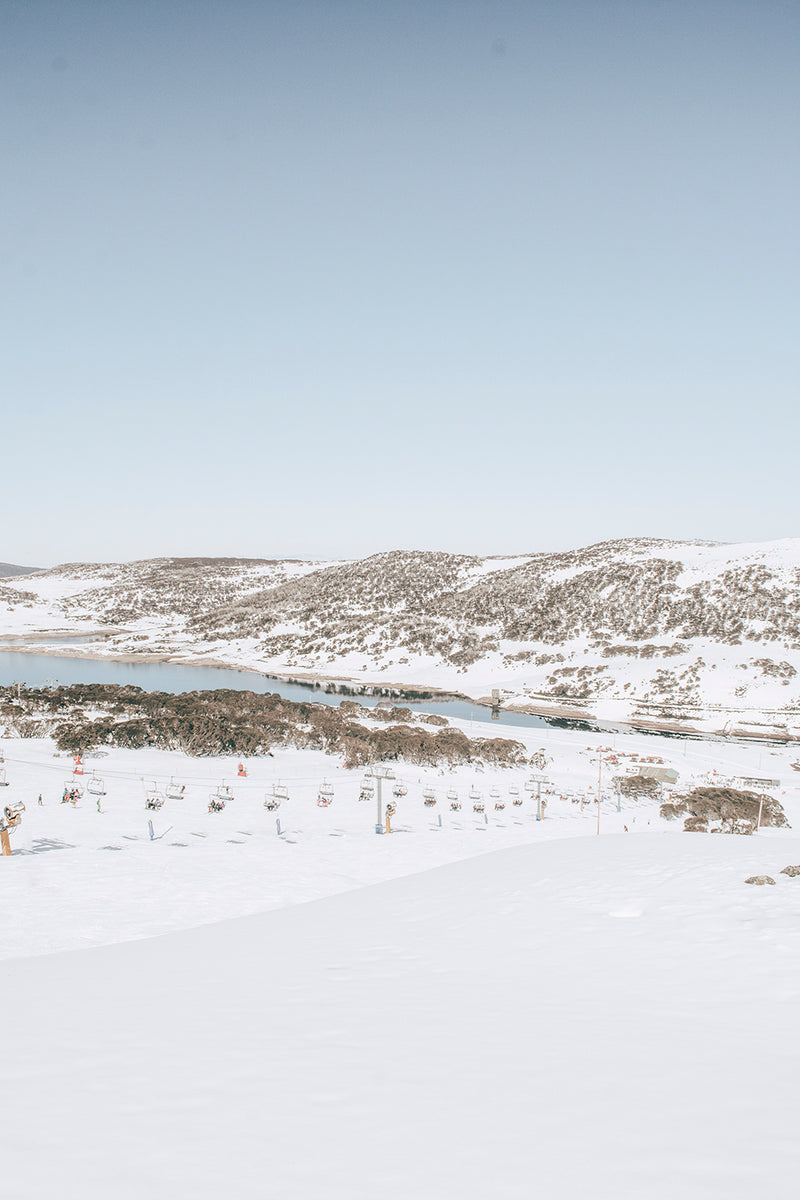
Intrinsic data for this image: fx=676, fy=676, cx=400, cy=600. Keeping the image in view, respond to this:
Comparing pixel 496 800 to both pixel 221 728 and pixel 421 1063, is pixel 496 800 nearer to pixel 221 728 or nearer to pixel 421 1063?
pixel 221 728

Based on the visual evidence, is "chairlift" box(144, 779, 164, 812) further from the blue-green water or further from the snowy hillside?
the snowy hillside

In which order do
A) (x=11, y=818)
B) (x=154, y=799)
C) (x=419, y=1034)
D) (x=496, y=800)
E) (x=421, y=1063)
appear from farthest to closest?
(x=496, y=800) < (x=154, y=799) < (x=11, y=818) < (x=419, y=1034) < (x=421, y=1063)

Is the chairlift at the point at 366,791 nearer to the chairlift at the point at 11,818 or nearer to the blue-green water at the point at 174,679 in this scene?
the chairlift at the point at 11,818

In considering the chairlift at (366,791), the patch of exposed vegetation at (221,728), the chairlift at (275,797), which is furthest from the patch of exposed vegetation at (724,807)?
the chairlift at (275,797)

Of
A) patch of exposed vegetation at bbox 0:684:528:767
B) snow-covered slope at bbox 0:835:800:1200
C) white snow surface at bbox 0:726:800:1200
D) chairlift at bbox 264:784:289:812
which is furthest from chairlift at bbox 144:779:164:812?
snow-covered slope at bbox 0:835:800:1200

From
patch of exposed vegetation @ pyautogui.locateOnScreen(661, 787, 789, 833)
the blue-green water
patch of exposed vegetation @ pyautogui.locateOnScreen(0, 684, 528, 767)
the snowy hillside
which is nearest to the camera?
patch of exposed vegetation @ pyautogui.locateOnScreen(661, 787, 789, 833)

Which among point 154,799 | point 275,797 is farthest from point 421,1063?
point 275,797

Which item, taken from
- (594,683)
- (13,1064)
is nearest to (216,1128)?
(13,1064)
